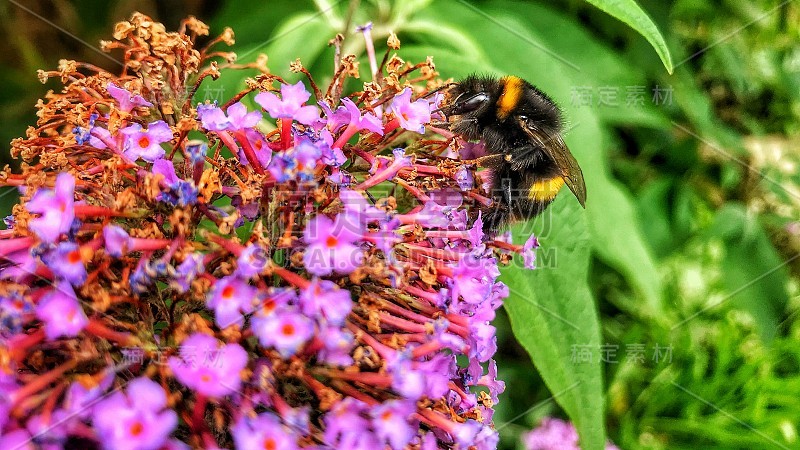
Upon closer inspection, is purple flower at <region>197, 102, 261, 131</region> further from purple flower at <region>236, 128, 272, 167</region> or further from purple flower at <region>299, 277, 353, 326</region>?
purple flower at <region>299, 277, 353, 326</region>

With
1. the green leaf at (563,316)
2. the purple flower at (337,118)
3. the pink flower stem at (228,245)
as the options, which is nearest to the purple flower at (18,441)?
the pink flower stem at (228,245)

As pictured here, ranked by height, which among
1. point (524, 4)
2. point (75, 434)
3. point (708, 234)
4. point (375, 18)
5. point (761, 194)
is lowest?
point (75, 434)

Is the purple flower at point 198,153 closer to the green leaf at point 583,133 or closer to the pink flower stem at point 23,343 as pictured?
the pink flower stem at point 23,343

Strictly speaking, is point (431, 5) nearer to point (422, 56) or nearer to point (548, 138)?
point (422, 56)

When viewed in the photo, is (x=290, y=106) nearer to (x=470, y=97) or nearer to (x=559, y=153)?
(x=470, y=97)

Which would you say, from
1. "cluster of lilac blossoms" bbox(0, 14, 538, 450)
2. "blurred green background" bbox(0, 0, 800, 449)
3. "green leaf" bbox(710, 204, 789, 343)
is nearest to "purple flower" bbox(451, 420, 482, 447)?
"cluster of lilac blossoms" bbox(0, 14, 538, 450)

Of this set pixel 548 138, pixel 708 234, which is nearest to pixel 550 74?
pixel 548 138
